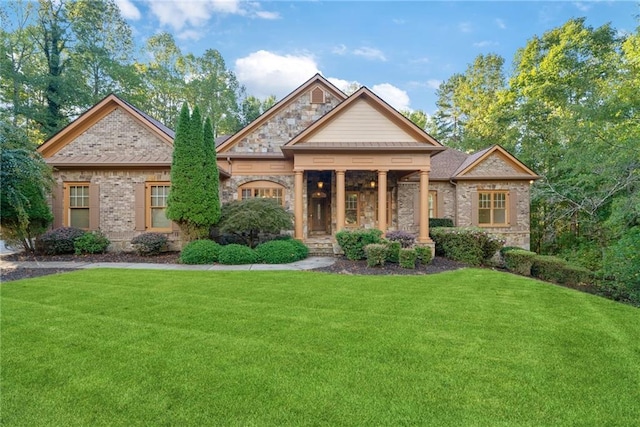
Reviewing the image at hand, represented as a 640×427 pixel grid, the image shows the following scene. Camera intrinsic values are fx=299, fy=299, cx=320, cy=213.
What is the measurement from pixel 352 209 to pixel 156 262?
344 inches

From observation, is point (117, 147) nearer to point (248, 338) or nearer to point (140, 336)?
point (140, 336)

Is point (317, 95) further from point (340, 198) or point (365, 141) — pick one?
point (340, 198)

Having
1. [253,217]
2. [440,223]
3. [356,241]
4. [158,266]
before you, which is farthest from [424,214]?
[158,266]

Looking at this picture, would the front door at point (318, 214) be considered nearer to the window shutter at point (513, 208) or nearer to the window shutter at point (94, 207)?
the window shutter at point (94, 207)

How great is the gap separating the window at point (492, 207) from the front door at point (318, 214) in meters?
7.80

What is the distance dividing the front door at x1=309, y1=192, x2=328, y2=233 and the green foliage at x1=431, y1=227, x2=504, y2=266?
590cm

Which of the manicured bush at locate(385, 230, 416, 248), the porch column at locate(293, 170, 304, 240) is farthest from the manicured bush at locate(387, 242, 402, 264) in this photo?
the porch column at locate(293, 170, 304, 240)

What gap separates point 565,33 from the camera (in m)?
17.4

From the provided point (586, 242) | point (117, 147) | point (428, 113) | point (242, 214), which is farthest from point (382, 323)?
point (428, 113)

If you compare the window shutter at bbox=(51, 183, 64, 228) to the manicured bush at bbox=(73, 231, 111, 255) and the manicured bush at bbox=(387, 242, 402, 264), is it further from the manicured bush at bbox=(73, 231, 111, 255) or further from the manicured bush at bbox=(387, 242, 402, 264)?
the manicured bush at bbox=(387, 242, 402, 264)

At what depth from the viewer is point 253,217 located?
1069 centimetres

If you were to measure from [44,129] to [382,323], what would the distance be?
80.5ft

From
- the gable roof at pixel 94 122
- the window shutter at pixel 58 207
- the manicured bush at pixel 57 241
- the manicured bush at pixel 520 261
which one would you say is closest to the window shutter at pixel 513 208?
the manicured bush at pixel 520 261

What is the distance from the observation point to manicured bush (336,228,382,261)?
10.5 m
